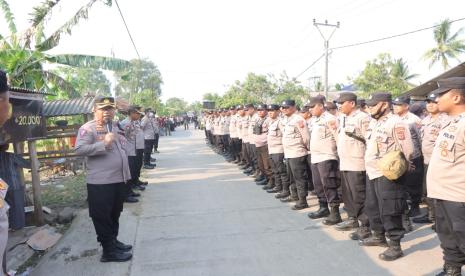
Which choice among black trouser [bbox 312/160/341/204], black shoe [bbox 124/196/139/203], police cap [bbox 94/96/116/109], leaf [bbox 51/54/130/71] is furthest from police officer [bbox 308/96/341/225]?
leaf [bbox 51/54/130/71]

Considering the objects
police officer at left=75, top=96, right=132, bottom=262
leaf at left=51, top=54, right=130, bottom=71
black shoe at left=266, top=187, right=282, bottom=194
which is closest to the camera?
police officer at left=75, top=96, right=132, bottom=262

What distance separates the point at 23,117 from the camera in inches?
230

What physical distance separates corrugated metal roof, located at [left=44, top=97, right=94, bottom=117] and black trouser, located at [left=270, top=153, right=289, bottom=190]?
3754mm

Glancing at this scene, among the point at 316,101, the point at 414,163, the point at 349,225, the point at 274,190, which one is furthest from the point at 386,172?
the point at 274,190

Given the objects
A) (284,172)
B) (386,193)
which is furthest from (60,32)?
(386,193)

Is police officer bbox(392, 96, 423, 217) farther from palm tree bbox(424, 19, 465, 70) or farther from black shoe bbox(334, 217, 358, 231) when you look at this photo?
palm tree bbox(424, 19, 465, 70)

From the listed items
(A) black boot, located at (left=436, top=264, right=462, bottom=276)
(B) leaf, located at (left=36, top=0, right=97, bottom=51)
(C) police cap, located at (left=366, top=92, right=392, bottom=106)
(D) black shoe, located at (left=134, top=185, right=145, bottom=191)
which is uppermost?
(B) leaf, located at (left=36, top=0, right=97, bottom=51)

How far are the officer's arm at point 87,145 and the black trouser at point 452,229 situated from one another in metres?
3.29

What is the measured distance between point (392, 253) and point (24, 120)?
5132 mm

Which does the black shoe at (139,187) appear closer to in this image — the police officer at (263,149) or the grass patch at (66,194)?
the grass patch at (66,194)

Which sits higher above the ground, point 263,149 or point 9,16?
point 9,16

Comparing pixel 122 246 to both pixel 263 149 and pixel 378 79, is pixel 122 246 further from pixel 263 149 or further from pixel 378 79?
pixel 378 79

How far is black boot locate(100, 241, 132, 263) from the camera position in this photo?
4.61 meters

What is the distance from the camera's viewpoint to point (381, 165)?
4160mm
